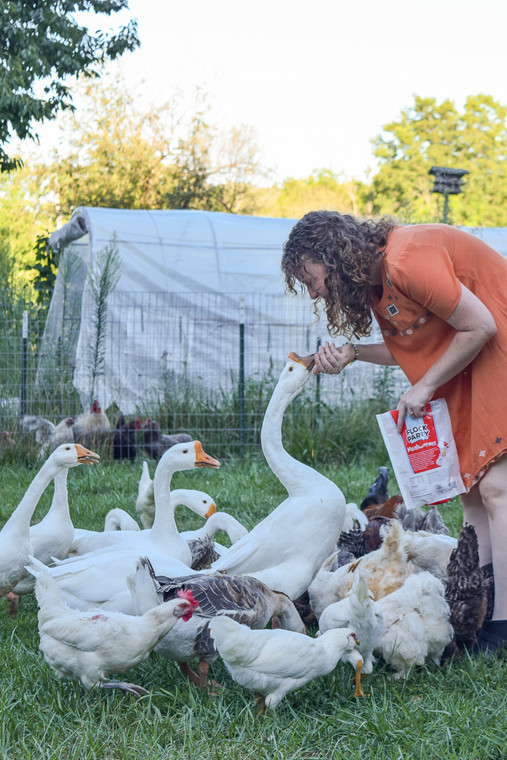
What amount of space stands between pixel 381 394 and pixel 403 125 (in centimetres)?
3552

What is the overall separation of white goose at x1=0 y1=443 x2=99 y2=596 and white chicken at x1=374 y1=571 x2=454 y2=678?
1926 millimetres

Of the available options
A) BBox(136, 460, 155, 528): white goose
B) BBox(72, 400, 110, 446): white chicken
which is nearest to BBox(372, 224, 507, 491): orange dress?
BBox(136, 460, 155, 528): white goose

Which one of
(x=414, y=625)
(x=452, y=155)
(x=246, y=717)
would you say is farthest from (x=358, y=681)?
(x=452, y=155)

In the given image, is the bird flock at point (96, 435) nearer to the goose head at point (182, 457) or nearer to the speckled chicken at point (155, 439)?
the speckled chicken at point (155, 439)

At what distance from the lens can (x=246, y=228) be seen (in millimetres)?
13906

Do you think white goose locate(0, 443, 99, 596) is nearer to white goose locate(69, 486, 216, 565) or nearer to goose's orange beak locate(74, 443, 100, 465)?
goose's orange beak locate(74, 443, 100, 465)

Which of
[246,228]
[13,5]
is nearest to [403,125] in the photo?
[246,228]

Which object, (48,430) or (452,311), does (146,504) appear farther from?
(48,430)

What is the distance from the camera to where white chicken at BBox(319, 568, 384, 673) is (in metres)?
3.14

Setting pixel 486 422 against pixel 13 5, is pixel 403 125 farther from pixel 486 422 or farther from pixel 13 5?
pixel 486 422

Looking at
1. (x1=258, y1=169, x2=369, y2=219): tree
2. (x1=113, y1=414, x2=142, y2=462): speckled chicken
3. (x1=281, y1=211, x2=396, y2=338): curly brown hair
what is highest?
(x1=258, y1=169, x2=369, y2=219): tree

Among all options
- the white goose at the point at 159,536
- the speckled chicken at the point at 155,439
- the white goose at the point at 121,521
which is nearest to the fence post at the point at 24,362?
the speckled chicken at the point at 155,439

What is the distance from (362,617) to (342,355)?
4.01ft

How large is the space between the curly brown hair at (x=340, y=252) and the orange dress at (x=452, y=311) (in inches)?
3.2
